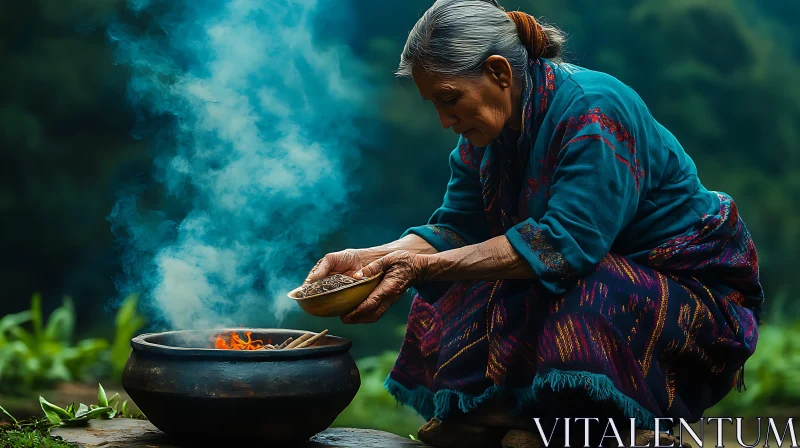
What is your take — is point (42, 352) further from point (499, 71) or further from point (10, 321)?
point (499, 71)

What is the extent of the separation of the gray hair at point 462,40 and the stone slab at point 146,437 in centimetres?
134

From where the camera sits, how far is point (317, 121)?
498 centimetres

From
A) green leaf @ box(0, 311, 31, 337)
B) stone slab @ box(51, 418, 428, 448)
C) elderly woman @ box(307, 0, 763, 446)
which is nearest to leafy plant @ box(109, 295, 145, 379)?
green leaf @ box(0, 311, 31, 337)

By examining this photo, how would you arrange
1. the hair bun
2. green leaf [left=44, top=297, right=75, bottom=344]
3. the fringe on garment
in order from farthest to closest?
1. green leaf [left=44, top=297, right=75, bottom=344]
2. the hair bun
3. the fringe on garment

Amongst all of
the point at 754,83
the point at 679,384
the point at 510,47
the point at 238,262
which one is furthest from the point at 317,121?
the point at 754,83

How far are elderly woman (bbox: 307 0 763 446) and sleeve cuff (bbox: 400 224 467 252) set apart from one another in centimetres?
19

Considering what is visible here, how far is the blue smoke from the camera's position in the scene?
3.67m

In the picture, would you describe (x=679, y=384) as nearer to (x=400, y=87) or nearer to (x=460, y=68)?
(x=460, y=68)

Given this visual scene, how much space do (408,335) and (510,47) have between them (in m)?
1.17

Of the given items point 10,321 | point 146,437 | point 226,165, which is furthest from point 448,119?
point 10,321

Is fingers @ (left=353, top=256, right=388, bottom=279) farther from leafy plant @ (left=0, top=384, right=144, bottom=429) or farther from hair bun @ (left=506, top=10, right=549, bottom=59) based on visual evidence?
leafy plant @ (left=0, top=384, right=144, bottom=429)

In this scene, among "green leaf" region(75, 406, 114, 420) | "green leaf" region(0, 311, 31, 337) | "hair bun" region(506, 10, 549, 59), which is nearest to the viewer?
"hair bun" region(506, 10, 549, 59)

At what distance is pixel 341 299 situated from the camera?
2775 mm

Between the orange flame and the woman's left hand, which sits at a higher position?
the woman's left hand
